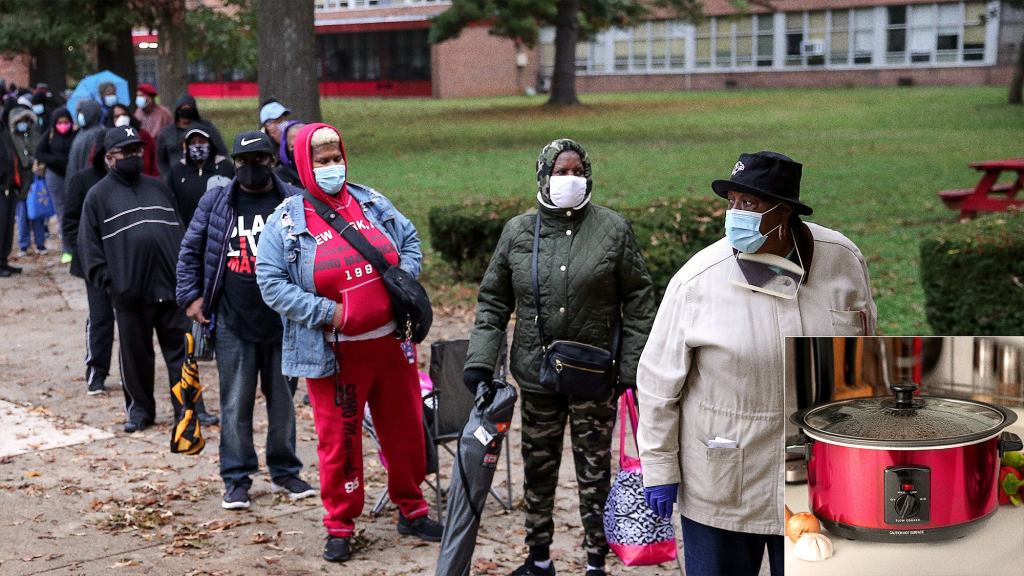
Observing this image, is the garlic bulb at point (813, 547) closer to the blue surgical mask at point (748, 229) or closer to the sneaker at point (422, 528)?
the blue surgical mask at point (748, 229)

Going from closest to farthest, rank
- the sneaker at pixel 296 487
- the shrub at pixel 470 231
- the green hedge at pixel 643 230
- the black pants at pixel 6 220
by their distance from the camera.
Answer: the sneaker at pixel 296 487, the green hedge at pixel 643 230, the shrub at pixel 470 231, the black pants at pixel 6 220

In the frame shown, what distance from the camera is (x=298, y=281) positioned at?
5.97 meters

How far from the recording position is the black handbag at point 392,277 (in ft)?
Answer: 19.4

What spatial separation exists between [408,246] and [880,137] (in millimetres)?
26085

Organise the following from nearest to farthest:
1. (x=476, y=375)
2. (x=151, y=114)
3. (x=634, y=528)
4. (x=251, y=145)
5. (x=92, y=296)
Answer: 1. (x=634, y=528)
2. (x=476, y=375)
3. (x=251, y=145)
4. (x=92, y=296)
5. (x=151, y=114)

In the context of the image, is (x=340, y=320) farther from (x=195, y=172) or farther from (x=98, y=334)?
(x=195, y=172)

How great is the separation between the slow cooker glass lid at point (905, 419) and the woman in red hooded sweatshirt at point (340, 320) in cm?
321

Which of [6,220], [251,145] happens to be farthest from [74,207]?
[6,220]

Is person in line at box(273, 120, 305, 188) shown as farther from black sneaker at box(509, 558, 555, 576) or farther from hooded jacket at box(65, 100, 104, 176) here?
black sneaker at box(509, 558, 555, 576)

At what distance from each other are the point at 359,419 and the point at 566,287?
52.3 inches

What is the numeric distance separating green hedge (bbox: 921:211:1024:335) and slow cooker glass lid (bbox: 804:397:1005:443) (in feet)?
22.2

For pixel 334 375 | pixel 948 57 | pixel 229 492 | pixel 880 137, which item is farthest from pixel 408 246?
pixel 948 57

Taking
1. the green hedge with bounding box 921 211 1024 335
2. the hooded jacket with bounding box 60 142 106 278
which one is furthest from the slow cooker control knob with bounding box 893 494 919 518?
the hooded jacket with bounding box 60 142 106 278

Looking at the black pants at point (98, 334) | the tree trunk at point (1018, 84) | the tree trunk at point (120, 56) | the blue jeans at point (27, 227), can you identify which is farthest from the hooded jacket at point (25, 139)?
Result: the tree trunk at point (1018, 84)
